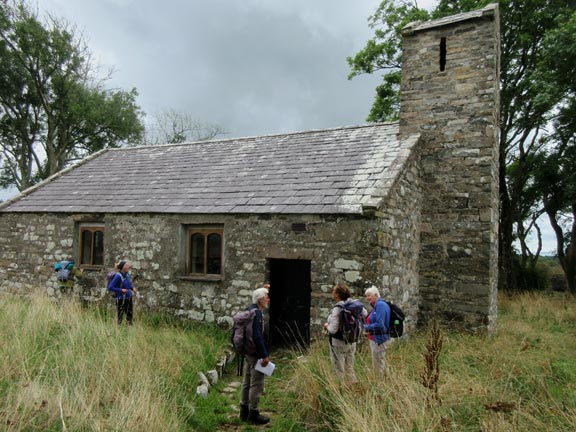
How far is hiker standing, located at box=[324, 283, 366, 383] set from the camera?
5582mm

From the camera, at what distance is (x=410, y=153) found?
31.1ft

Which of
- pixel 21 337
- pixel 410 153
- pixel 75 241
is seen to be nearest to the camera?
pixel 21 337

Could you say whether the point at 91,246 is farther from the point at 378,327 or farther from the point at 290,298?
the point at 378,327

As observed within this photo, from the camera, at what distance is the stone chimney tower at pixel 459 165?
9.66 meters

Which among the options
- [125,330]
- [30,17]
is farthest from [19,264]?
[30,17]

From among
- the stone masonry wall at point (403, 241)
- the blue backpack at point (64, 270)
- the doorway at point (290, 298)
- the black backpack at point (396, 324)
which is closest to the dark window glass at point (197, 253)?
the doorway at point (290, 298)

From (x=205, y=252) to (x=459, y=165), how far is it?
640 cm

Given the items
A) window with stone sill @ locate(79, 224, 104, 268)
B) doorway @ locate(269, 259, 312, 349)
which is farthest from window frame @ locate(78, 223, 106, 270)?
doorway @ locate(269, 259, 312, 349)

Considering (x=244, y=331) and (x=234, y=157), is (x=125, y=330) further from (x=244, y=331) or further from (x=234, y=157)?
(x=234, y=157)

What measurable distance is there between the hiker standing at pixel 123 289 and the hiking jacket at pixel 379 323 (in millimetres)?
5295

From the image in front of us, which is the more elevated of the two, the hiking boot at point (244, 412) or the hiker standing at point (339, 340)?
the hiker standing at point (339, 340)

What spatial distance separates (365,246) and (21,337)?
588cm

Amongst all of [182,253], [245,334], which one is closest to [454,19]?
[182,253]

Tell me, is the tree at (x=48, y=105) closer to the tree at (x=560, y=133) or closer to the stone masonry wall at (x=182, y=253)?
the stone masonry wall at (x=182, y=253)
